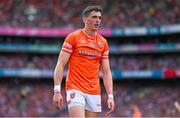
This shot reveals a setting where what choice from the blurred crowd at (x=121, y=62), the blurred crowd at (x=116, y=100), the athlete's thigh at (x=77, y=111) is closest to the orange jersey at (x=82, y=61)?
the athlete's thigh at (x=77, y=111)

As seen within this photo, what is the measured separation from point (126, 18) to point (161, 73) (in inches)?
183

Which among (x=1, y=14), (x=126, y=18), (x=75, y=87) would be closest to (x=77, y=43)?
(x=75, y=87)

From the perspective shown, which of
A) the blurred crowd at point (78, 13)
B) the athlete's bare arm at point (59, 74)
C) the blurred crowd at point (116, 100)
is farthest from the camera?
the blurred crowd at point (78, 13)

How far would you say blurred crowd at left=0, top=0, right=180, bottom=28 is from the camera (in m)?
29.0

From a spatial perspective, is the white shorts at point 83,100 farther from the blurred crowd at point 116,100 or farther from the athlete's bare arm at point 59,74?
the blurred crowd at point 116,100

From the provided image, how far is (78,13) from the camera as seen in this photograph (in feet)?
101

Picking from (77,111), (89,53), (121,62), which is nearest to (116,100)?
(121,62)

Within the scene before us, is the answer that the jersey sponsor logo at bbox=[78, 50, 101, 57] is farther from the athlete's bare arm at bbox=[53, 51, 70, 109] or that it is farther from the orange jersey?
the athlete's bare arm at bbox=[53, 51, 70, 109]

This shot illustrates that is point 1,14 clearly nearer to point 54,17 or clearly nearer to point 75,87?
point 54,17

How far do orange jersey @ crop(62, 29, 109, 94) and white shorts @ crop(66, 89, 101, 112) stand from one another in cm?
6

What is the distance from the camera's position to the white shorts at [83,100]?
5715 millimetres

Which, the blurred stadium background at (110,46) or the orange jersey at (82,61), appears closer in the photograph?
the orange jersey at (82,61)

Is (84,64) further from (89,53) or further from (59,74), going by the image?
(59,74)

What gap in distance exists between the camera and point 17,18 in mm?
31016
